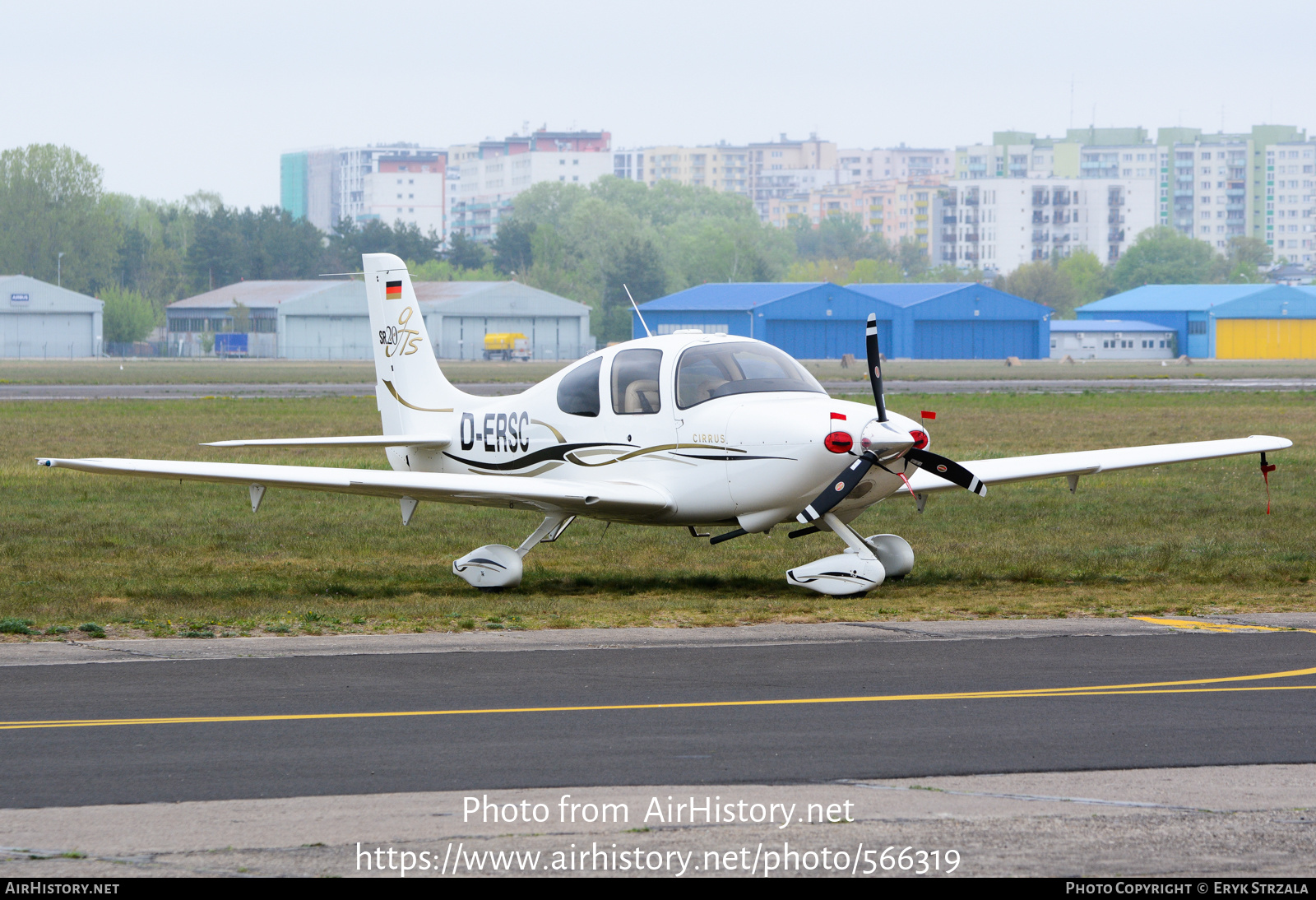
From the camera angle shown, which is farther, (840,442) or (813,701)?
(840,442)

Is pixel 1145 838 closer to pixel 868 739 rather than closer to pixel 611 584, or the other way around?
pixel 868 739

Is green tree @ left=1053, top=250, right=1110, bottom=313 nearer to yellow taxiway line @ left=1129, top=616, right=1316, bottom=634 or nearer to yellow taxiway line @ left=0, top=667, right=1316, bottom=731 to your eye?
yellow taxiway line @ left=1129, top=616, right=1316, bottom=634

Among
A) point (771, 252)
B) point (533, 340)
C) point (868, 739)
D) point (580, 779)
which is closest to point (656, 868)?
point (580, 779)

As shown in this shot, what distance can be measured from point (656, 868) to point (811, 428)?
7.87m

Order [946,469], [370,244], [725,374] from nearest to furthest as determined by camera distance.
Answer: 1. [946,469]
2. [725,374]
3. [370,244]

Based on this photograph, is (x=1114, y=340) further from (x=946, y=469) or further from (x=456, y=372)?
(x=946, y=469)

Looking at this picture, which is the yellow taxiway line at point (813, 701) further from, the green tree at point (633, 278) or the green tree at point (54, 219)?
the green tree at point (54, 219)

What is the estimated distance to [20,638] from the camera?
12039mm

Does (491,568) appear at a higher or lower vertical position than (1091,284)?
lower

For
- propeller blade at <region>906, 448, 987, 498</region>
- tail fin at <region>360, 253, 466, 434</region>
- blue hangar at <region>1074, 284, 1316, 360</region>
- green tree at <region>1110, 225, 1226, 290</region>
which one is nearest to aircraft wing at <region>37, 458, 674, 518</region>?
propeller blade at <region>906, 448, 987, 498</region>

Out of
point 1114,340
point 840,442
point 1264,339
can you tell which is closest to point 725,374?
point 840,442

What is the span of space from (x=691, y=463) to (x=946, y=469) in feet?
7.57

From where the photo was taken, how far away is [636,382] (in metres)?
14.7

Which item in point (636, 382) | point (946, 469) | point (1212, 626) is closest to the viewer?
point (1212, 626)
